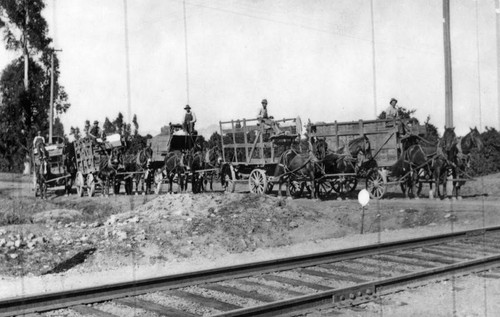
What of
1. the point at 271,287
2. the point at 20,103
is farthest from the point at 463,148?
the point at 20,103

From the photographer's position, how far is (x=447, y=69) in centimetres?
1973

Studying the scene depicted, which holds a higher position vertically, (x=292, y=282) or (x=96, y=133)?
(x=96, y=133)

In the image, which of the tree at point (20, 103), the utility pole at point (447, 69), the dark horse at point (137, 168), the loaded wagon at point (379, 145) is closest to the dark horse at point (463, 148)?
the utility pole at point (447, 69)

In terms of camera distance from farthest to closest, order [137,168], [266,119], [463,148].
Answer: [137,168], [266,119], [463,148]

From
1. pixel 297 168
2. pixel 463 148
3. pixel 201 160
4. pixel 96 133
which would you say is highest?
pixel 96 133

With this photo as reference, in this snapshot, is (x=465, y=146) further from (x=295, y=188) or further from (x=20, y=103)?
(x=20, y=103)

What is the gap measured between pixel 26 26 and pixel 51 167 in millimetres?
17650

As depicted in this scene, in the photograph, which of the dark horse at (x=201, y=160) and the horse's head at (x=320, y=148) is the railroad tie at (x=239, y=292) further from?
the dark horse at (x=201, y=160)

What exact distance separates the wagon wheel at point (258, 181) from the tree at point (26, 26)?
2668 cm

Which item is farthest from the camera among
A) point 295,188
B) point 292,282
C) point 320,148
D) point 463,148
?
point 295,188

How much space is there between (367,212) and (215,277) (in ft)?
30.1

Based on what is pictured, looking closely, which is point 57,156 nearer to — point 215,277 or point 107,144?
point 107,144

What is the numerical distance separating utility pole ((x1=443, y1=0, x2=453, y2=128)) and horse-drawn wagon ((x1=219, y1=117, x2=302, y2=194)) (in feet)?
17.0

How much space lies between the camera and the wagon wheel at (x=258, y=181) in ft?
66.3
